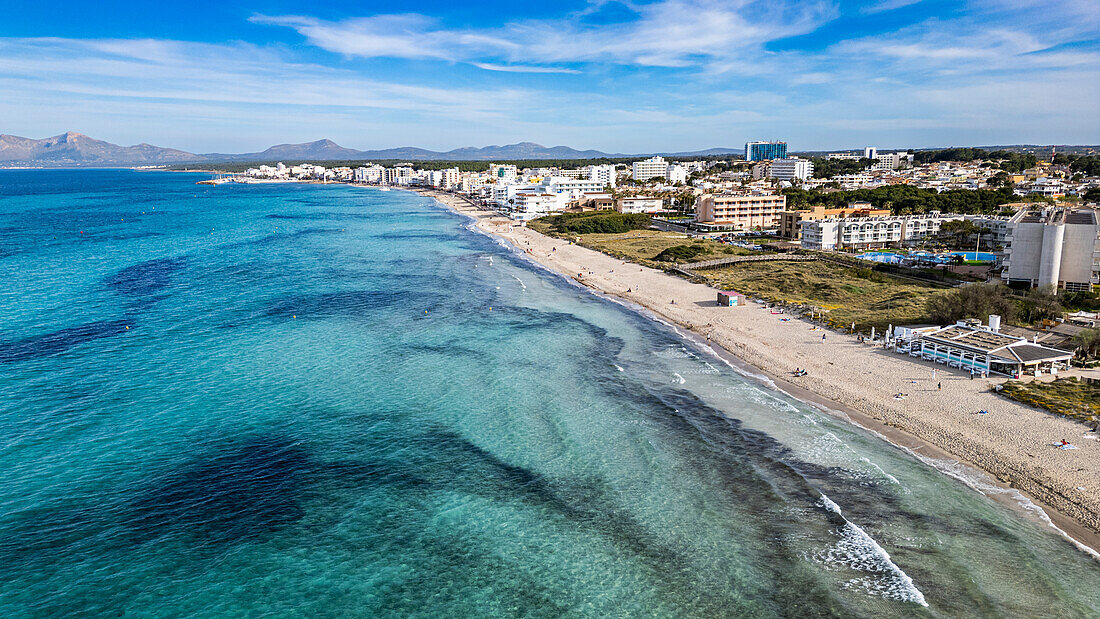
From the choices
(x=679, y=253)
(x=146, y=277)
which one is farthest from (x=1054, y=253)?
(x=146, y=277)

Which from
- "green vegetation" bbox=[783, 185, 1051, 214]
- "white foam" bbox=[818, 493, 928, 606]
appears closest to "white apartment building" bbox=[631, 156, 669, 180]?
"green vegetation" bbox=[783, 185, 1051, 214]

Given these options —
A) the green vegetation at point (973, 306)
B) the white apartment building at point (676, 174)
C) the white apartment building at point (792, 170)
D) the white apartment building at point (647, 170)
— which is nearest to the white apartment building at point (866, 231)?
the green vegetation at point (973, 306)

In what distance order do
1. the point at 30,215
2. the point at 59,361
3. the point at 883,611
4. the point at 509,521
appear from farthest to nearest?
the point at 30,215 → the point at 59,361 → the point at 509,521 → the point at 883,611

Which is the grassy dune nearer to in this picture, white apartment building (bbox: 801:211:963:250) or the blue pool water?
white apartment building (bbox: 801:211:963:250)

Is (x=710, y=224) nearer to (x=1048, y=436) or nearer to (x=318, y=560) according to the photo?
(x=1048, y=436)

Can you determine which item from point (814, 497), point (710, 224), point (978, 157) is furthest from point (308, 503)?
point (978, 157)
